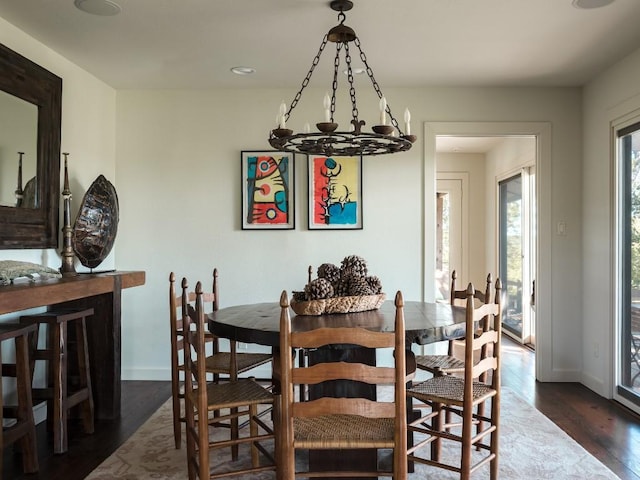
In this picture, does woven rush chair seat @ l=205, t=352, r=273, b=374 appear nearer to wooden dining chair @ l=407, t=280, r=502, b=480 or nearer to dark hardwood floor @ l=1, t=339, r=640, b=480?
dark hardwood floor @ l=1, t=339, r=640, b=480

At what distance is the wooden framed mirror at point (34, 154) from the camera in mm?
3133

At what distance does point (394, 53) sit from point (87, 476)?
316 cm

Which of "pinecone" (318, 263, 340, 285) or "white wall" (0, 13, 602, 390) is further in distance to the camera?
"white wall" (0, 13, 602, 390)

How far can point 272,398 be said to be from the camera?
2.46 metres

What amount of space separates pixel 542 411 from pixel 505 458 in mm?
973

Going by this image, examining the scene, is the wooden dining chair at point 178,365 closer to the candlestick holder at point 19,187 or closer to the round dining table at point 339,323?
the round dining table at point 339,323

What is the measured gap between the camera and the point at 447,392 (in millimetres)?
2514

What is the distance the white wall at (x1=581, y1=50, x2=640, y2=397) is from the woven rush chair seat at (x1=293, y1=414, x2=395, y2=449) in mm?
2663

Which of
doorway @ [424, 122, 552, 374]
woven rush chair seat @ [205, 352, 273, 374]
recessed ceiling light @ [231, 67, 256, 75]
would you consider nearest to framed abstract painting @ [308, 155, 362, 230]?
doorway @ [424, 122, 552, 374]

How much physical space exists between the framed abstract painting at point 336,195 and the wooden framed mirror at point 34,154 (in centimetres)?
196

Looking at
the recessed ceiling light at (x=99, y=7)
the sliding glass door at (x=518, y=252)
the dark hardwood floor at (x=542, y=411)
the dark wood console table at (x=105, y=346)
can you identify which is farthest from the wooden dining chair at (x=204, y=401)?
the sliding glass door at (x=518, y=252)

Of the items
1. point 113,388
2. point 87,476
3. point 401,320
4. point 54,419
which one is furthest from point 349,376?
point 113,388

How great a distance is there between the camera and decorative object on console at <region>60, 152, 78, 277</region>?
11.3 feet

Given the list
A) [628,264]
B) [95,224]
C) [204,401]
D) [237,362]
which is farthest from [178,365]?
[628,264]
